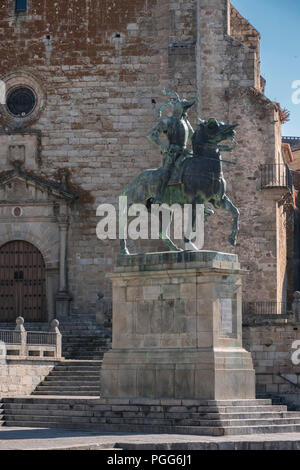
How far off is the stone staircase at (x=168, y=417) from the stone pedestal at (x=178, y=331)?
1.45ft

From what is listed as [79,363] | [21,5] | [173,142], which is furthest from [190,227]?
[21,5]

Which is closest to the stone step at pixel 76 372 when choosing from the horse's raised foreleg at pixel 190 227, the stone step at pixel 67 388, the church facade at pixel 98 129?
the stone step at pixel 67 388

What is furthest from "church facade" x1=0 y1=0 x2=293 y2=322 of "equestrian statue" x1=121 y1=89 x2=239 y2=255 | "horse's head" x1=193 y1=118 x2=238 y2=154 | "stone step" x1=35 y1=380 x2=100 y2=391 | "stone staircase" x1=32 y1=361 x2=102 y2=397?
"horse's head" x1=193 y1=118 x2=238 y2=154

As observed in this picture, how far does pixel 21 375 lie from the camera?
26.8m

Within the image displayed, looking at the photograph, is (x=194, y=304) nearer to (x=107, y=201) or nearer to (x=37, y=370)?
(x=37, y=370)

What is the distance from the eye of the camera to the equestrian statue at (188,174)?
73.8ft

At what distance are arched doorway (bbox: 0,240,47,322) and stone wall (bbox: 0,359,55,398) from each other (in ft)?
20.5

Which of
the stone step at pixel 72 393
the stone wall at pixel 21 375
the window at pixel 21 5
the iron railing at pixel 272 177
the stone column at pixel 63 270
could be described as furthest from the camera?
the window at pixel 21 5

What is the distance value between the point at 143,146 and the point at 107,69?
2641mm

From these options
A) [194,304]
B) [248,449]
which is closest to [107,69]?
[194,304]

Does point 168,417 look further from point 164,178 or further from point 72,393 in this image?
point 72,393

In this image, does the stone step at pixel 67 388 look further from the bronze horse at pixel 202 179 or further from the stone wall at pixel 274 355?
the stone wall at pixel 274 355

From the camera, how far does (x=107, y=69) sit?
1358 inches
